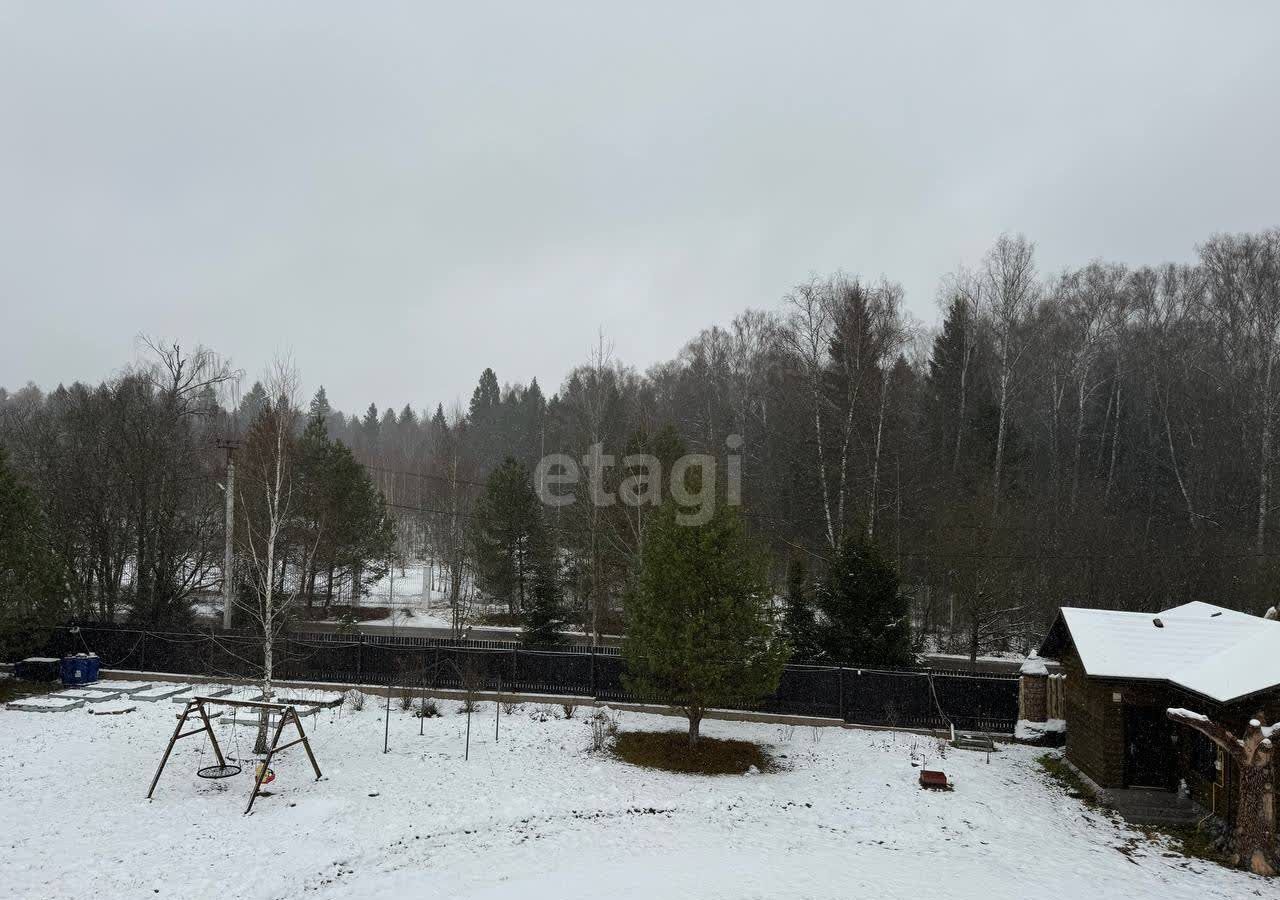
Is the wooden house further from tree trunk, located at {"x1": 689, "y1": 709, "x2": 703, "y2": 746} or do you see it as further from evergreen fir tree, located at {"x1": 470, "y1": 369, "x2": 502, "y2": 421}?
evergreen fir tree, located at {"x1": 470, "y1": 369, "x2": 502, "y2": 421}

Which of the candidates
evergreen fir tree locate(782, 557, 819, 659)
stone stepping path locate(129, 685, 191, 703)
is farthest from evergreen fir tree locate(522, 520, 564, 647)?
stone stepping path locate(129, 685, 191, 703)

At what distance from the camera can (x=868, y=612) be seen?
741 inches

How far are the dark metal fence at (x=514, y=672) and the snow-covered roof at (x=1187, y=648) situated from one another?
11.2 ft

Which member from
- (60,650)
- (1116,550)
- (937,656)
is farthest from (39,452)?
(1116,550)

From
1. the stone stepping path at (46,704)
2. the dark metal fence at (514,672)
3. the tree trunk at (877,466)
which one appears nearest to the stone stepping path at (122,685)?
the dark metal fence at (514,672)

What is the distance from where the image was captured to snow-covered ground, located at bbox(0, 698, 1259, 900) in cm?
922

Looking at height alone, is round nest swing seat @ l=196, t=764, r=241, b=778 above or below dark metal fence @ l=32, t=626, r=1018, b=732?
below

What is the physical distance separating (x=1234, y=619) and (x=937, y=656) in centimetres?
1314

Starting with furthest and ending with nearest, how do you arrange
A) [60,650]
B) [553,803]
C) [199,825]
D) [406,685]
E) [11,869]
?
[60,650] < [406,685] < [553,803] < [199,825] < [11,869]

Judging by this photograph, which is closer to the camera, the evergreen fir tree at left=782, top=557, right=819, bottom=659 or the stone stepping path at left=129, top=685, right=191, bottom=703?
the stone stepping path at left=129, top=685, right=191, bottom=703

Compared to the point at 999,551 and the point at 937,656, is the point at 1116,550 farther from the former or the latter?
the point at 937,656

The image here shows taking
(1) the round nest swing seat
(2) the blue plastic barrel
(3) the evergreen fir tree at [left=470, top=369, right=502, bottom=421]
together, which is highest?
(3) the evergreen fir tree at [left=470, top=369, right=502, bottom=421]

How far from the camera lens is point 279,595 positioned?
22.7m

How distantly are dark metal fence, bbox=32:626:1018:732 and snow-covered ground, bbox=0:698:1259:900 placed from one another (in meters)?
1.85
